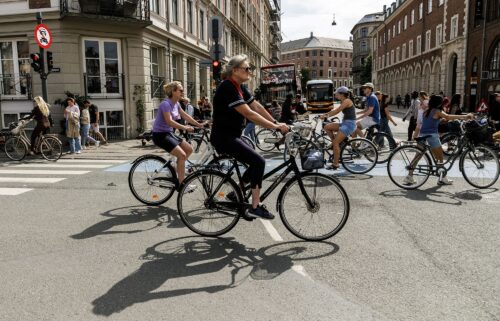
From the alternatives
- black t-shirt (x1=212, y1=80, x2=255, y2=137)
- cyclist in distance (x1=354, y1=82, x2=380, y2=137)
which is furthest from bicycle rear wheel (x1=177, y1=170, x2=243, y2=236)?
cyclist in distance (x1=354, y1=82, x2=380, y2=137)

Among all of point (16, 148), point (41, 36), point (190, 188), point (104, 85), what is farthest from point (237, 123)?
point (104, 85)

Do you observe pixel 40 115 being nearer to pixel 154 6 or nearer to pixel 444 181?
pixel 154 6

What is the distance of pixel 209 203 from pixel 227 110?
1.14 meters

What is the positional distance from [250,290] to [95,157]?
10000 millimetres

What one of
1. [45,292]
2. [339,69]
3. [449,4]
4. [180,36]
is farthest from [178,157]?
[339,69]

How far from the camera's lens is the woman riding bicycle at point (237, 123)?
459cm

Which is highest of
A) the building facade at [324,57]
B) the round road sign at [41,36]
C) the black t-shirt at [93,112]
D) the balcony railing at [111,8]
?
the building facade at [324,57]

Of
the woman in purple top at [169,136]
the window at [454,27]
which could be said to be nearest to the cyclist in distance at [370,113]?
the woman in purple top at [169,136]

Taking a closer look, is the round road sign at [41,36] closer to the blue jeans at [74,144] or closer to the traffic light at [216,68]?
the blue jeans at [74,144]

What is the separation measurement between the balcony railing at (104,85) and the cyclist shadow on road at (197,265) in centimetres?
1371

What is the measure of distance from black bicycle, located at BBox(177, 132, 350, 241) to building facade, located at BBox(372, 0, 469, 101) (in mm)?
31569

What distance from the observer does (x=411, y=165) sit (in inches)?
298

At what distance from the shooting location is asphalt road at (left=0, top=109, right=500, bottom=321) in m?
3.32

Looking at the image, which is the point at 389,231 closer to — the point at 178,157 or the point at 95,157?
the point at 178,157
